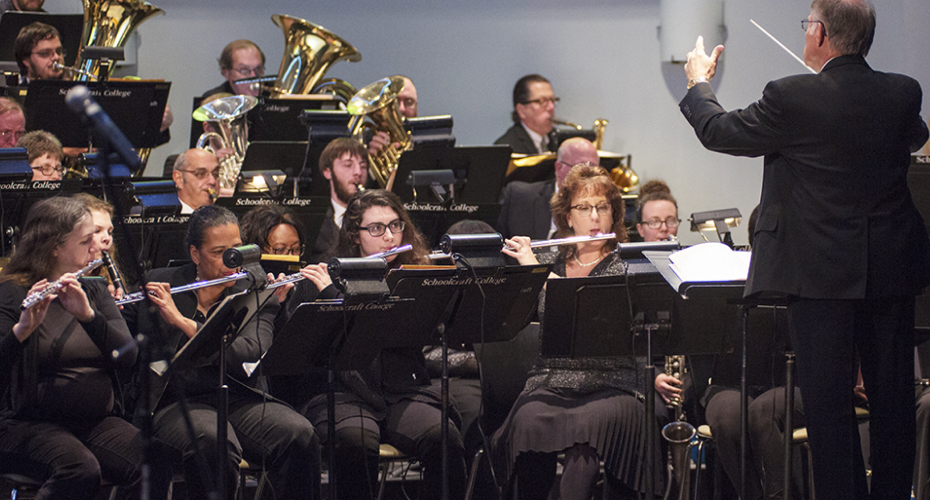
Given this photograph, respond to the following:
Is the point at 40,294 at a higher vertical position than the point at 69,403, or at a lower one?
higher

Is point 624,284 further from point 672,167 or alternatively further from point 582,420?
Answer: point 672,167

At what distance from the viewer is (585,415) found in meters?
3.36

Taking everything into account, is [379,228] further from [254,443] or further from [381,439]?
[254,443]

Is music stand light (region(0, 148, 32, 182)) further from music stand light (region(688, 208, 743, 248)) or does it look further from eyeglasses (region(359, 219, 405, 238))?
music stand light (region(688, 208, 743, 248))

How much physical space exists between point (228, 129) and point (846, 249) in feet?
13.2

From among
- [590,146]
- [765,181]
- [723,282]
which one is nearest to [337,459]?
[723,282]

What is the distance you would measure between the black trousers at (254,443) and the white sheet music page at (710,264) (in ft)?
4.59

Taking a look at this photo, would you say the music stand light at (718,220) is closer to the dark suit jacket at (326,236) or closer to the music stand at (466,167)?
the music stand at (466,167)

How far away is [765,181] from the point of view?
264 cm

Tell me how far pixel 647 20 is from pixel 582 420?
198 inches

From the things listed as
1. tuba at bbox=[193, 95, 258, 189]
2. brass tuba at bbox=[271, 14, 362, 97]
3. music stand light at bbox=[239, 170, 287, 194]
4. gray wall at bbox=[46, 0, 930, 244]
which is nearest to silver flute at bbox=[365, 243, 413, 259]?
music stand light at bbox=[239, 170, 287, 194]

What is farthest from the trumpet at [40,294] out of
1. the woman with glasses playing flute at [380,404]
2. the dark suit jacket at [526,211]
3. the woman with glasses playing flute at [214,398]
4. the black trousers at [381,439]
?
the dark suit jacket at [526,211]

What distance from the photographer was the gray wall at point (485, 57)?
24.7ft

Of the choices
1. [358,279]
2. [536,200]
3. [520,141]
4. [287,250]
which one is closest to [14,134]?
[287,250]
